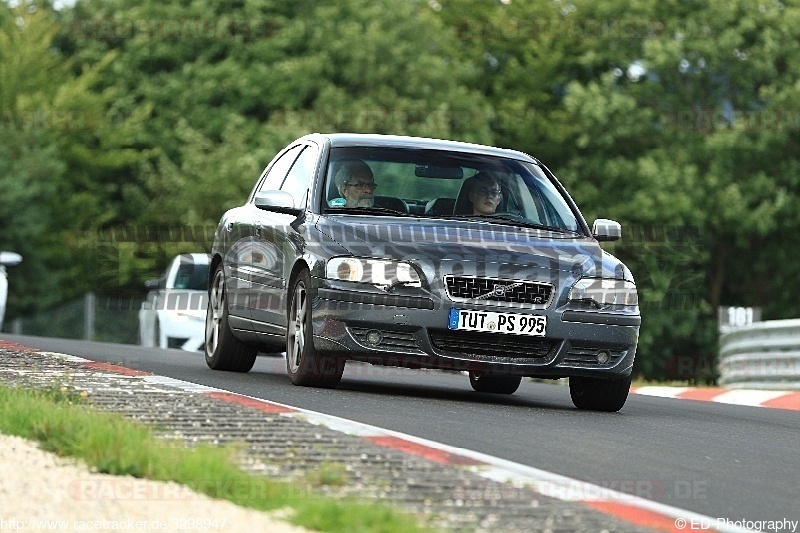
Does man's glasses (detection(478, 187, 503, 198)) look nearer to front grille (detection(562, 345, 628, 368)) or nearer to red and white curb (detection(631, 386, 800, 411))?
front grille (detection(562, 345, 628, 368))

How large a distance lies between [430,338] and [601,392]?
5.02 feet

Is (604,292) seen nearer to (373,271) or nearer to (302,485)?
(373,271)

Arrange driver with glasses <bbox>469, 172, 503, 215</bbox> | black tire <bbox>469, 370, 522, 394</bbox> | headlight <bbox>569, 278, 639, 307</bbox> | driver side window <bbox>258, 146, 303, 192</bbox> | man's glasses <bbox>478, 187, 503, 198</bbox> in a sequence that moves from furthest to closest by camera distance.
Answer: black tire <bbox>469, 370, 522, 394</bbox> < driver side window <bbox>258, 146, 303, 192</bbox> < man's glasses <bbox>478, 187, 503, 198</bbox> < driver with glasses <bbox>469, 172, 503, 215</bbox> < headlight <bbox>569, 278, 639, 307</bbox>

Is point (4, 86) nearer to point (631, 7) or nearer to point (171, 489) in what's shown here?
point (631, 7)

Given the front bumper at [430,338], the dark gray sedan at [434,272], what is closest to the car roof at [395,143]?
the dark gray sedan at [434,272]

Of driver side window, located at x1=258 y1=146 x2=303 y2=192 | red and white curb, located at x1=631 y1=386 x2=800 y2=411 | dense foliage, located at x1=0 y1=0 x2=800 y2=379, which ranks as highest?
dense foliage, located at x1=0 y1=0 x2=800 y2=379

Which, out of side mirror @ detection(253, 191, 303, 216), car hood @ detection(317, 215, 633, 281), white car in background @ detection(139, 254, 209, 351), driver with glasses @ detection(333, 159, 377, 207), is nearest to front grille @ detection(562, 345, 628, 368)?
car hood @ detection(317, 215, 633, 281)

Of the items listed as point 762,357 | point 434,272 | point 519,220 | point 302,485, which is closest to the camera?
point 302,485

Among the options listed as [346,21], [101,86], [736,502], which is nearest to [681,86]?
[346,21]

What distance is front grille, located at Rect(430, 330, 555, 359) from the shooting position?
36.6 feet

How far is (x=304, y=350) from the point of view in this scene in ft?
37.5

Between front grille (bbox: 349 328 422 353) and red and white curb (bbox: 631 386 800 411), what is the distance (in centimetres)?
484

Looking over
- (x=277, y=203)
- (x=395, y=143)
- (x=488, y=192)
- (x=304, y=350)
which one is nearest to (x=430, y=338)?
(x=304, y=350)

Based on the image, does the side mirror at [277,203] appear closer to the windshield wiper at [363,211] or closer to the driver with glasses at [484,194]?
the windshield wiper at [363,211]
